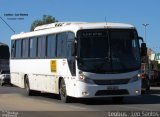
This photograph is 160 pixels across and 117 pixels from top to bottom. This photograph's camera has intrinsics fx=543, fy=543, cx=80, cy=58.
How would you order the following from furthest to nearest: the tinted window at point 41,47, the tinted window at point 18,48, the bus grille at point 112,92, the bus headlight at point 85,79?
the tinted window at point 18,48, the tinted window at point 41,47, the bus grille at point 112,92, the bus headlight at point 85,79

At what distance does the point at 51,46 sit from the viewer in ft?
80.7

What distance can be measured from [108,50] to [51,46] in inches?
154

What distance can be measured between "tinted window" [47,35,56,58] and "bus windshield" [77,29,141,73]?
2.88 metres

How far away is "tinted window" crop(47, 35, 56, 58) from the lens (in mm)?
24312

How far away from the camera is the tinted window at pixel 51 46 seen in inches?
957

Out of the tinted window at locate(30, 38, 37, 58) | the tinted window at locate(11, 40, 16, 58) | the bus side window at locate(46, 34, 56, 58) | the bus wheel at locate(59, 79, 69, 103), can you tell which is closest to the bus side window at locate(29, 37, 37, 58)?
the tinted window at locate(30, 38, 37, 58)

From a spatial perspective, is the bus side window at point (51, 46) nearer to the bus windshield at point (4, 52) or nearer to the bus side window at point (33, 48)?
the bus side window at point (33, 48)

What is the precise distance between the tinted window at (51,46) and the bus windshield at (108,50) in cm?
288

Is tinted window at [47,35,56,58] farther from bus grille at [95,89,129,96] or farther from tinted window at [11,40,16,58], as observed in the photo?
tinted window at [11,40,16,58]

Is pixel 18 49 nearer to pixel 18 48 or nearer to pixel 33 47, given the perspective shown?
pixel 18 48

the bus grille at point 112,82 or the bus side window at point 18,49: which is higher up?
the bus side window at point 18,49

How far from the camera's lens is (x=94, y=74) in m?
21.1

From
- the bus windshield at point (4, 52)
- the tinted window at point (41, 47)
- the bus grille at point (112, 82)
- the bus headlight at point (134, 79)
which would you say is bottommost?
the bus grille at point (112, 82)

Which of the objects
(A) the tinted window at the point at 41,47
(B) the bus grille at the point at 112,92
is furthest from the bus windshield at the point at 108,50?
(A) the tinted window at the point at 41,47
